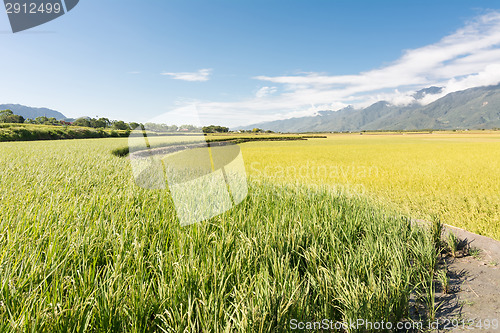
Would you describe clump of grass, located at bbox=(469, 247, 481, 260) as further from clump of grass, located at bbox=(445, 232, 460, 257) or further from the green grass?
the green grass

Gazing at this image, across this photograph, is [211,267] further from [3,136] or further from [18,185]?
[3,136]

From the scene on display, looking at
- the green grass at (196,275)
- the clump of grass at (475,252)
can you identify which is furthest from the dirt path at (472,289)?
the green grass at (196,275)

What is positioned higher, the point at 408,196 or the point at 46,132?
the point at 46,132

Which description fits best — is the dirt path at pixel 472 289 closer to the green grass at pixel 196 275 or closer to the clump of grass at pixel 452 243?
the clump of grass at pixel 452 243

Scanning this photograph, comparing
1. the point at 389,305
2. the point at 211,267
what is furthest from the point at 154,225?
the point at 389,305

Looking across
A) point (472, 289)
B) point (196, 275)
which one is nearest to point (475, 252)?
point (472, 289)

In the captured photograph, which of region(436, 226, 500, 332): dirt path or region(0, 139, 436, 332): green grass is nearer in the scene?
region(0, 139, 436, 332): green grass

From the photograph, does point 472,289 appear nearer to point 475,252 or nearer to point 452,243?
point 452,243

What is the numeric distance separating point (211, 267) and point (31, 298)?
4.59ft

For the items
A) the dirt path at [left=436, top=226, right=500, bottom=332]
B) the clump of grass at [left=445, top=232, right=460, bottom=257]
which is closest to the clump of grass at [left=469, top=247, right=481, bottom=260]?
the dirt path at [left=436, top=226, right=500, bottom=332]

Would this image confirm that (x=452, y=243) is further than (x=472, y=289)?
Yes

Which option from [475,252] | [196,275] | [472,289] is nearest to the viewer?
[196,275]

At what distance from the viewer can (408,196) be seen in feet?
27.3

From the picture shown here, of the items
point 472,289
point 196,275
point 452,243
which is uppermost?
point 196,275
